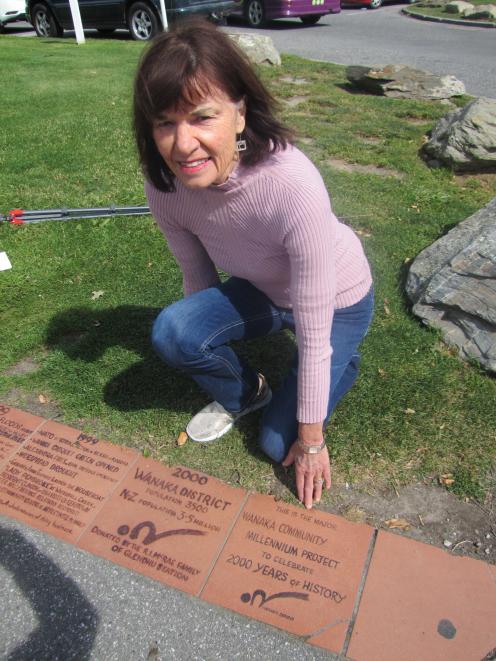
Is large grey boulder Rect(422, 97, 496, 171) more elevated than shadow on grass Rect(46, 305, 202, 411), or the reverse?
large grey boulder Rect(422, 97, 496, 171)

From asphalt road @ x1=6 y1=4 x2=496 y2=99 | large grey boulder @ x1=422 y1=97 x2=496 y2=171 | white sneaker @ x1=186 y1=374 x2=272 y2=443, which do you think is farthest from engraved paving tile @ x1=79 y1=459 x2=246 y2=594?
asphalt road @ x1=6 y1=4 x2=496 y2=99

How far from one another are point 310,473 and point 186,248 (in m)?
1.00

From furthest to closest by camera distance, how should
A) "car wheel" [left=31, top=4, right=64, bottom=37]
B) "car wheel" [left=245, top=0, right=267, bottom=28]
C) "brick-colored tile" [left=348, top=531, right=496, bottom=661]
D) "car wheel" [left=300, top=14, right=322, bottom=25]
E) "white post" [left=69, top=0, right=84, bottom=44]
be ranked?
"car wheel" [left=300, top=14, right=322, bottom=25], "car wheel" [left=245, top=0, right=267, bottom=28], "car wheel" [left=31, top=4, right=64, bottom=37], "white post" [left=69, top=0, right=84, bottom=44], "brick-colored tile" [left=348, top=531, right=496, bottom=661]

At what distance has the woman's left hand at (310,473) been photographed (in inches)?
79.4

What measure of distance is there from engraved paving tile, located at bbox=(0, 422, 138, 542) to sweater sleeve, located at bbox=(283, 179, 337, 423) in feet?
2.73

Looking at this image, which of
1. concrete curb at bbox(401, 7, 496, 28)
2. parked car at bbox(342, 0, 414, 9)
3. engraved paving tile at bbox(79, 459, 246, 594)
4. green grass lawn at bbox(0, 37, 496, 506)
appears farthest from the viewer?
parked car at bbox(342, 0, 414, 9)

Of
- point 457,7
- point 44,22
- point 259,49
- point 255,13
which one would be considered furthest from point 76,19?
point 457,7

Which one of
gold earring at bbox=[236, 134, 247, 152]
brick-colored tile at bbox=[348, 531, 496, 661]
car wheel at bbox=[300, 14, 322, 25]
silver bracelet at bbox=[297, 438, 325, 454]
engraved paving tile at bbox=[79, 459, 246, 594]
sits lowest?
car wheel at bbox=[300, 14, 322, 25]

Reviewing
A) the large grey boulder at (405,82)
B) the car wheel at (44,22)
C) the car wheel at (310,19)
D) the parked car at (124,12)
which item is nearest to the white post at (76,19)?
the parked car at (124,12)

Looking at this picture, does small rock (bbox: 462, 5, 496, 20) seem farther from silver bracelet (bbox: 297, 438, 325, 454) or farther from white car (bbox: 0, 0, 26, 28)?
silver bracelet (bbox: 297, 438, 325, 454)

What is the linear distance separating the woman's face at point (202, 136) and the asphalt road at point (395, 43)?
23.2 feet

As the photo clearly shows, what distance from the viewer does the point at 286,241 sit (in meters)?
1.76

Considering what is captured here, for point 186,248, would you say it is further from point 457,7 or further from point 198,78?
point 457,7

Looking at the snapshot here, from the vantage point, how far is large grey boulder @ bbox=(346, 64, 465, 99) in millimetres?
6957
